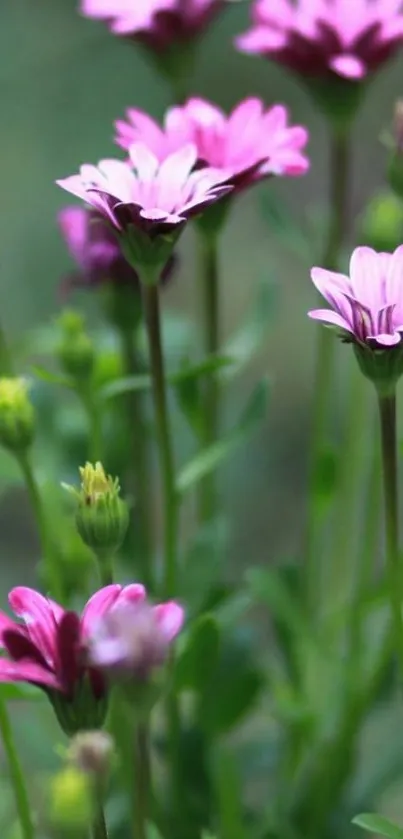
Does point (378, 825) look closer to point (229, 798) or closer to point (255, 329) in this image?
point (229, 798)

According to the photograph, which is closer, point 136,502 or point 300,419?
point 136,502

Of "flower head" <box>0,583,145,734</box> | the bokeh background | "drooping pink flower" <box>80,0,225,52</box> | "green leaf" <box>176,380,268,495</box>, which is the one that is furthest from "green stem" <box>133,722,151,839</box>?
the bokeh background

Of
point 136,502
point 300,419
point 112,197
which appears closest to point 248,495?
point 300,419

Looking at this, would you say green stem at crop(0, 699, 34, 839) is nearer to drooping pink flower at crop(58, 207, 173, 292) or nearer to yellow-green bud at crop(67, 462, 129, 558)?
yellow-green bud at crop(67, 462, 129, 558)

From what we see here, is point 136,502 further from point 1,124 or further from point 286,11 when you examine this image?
point 1,124

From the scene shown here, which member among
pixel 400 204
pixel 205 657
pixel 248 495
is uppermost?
pixel 400 204

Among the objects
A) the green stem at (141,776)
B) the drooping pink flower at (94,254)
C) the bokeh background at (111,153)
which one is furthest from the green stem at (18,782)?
the bokeh background at (111,153)
